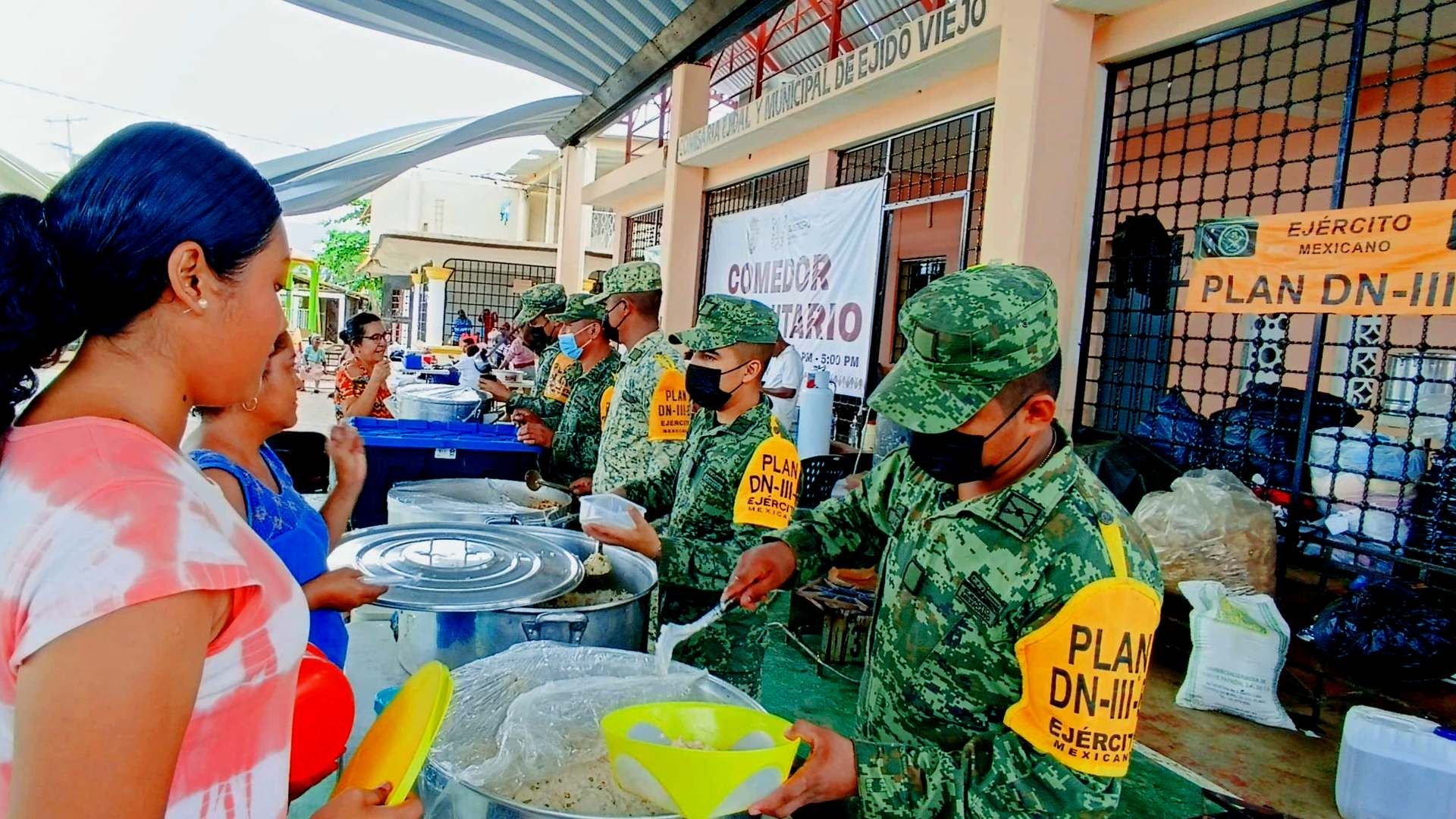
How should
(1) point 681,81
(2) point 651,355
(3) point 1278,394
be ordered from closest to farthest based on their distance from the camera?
(2) point 651,355 → (3) point 1278,394 → (1) point 681,81

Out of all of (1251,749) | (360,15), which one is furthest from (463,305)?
(1251,749)

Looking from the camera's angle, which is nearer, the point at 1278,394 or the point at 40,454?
the point at 40,454

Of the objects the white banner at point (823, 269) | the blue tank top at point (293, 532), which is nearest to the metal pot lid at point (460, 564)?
the blue tank top at point (293, 532)

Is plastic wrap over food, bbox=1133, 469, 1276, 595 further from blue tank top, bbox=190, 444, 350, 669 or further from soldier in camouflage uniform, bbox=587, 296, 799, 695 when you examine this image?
blue tank top, bbox=190, 444, 350, 669

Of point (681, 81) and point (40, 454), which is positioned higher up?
point (681, 81)

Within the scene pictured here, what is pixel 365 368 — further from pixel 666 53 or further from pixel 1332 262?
pixel 1332 262

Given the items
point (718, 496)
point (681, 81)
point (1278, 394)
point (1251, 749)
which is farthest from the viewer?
point (681, 81)

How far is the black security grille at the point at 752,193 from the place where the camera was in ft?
26.6

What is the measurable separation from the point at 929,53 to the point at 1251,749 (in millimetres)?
4179

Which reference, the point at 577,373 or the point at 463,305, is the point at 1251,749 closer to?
the point at 577,373

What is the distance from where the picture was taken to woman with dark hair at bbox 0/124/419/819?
0.69m

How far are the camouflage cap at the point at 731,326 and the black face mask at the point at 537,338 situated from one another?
3740mm

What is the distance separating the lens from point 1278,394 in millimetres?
4402

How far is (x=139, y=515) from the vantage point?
2.40 ft
